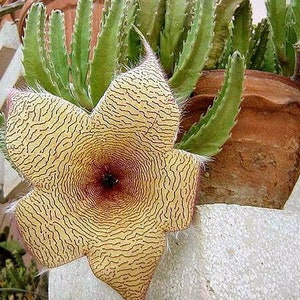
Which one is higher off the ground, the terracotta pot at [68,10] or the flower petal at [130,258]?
the terracotta pot at [68,10]

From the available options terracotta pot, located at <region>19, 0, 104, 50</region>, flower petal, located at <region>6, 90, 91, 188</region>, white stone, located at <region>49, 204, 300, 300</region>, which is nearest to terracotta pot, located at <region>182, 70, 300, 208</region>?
white stone, located at <region>49, 204, 300, 300</region>

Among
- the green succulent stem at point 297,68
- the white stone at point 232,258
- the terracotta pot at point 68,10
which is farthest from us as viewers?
the terracotta pot at point 68,10

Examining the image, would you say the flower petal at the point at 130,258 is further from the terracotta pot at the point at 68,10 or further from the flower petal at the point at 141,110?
the terracotta pot at the point at 68,10

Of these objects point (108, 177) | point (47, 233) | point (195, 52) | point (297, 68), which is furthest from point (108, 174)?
point (297, 68)

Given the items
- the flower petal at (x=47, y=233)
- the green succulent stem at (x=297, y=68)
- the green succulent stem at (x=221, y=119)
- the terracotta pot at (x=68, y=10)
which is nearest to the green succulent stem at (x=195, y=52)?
the green succulent stem at (x=221, y=119)

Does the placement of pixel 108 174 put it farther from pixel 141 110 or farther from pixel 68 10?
pixel 68 10

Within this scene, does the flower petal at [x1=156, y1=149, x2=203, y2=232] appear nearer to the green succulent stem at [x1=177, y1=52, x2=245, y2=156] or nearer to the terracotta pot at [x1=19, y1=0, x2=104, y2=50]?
the green succulent stem at [x1=177, y1=52, x2=245, y2=156]
